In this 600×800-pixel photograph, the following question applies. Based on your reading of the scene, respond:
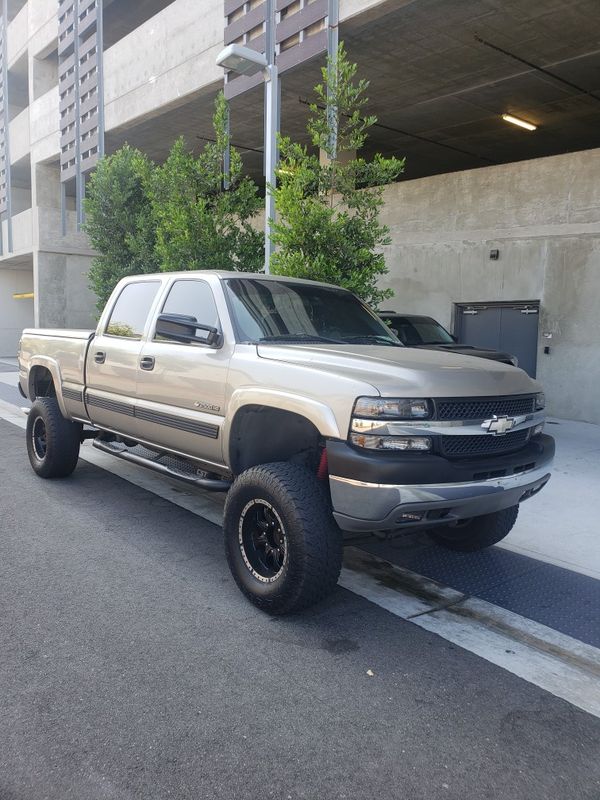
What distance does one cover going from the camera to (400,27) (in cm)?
1010

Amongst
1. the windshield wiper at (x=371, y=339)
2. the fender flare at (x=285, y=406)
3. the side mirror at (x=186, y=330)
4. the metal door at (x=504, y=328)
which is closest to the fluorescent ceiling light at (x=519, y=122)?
the metal door at (x=504, y=328)

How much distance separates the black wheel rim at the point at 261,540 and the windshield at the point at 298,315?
117 centimetres

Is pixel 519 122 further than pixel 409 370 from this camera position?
Yes

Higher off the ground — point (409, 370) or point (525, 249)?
point (525, 249)

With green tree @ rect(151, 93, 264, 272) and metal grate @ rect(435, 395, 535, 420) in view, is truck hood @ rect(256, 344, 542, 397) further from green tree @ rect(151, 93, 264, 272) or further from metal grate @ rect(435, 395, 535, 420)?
green tree @ rect(151, 93, 264, 272)

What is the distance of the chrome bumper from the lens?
325 centimetres

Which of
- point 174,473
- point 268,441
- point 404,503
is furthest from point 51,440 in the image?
point 404,503

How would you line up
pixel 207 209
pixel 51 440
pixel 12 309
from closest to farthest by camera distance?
pixel 51 440, pixel 207 209, pixel 12 309

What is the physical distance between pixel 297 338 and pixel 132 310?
73.8 inches

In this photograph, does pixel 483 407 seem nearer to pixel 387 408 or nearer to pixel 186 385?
pixel 387 408

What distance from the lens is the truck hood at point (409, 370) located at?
11.2ft

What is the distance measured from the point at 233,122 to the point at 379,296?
26.4ft

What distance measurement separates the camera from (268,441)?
166 inches

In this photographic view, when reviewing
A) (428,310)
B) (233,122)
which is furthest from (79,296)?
(428,310)
